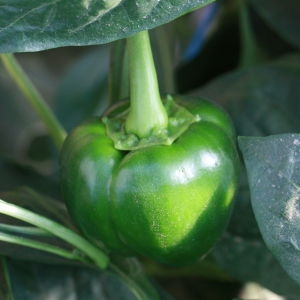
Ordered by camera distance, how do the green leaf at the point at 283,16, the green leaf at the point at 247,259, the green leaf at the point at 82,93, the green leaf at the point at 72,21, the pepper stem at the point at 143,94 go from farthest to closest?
the green leaf at the point at 82,93 → the green leaf at the point at 283,16 → the green leaf at the point at 247,259 → the pepper stem at the point at 143,94 → the green leaf at the point at 72,21

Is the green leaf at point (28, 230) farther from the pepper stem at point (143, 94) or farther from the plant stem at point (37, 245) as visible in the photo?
the pepper stem at point (143, 94)

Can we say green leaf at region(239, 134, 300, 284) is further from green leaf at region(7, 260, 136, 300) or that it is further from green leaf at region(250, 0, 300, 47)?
green leaf at region(250, 0, 300, 47)

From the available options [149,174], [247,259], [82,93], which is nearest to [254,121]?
[247,259]

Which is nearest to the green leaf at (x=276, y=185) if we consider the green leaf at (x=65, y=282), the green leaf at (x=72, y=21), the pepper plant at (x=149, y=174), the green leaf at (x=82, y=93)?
the pepper plant at (x=149, y=174)

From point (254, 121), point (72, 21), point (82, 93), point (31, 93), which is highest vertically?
point (72, 21)

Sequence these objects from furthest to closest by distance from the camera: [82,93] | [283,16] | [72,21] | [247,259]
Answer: [82,93] → [283,16] → [247,259] → [72,21]

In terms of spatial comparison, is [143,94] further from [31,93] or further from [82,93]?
[82,93]

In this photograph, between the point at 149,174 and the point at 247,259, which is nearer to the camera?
the point at 149,174
